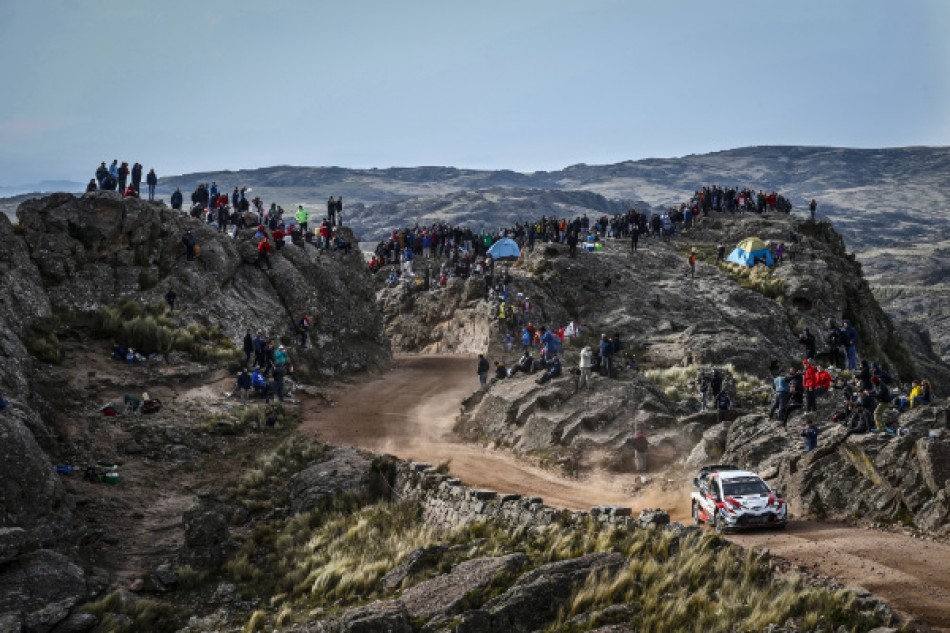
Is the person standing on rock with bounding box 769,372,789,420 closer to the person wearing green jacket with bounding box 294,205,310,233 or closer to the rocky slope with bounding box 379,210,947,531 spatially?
the rocky slope with bounding box 379,210,947,531

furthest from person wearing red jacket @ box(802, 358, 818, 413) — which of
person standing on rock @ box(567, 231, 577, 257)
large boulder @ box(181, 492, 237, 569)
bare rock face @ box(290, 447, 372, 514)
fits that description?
person standing on rock @ box(567, 231, 577, 257)

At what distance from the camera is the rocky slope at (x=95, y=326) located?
20.9 metres

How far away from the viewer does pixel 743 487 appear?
21.4 meters

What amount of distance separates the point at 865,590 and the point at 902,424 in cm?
1057

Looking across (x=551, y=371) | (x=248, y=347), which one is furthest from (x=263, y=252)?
(x=551, y=371)

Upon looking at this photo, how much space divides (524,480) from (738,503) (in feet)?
29.5

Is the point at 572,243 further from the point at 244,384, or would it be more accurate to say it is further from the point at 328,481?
the point at 328,481

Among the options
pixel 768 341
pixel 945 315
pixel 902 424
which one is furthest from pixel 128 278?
pixel 945 315

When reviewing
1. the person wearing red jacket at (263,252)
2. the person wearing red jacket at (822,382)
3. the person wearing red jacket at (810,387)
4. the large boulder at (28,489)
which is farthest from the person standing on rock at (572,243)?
the large boulder at (28,489)

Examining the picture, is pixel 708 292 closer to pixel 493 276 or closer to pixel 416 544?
pixel 493 276

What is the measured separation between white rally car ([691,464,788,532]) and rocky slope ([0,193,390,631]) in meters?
15.5

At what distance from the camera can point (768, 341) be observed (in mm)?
53500

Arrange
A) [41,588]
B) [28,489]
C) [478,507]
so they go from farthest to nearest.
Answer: [478,507] < [28,489] < [41,588]

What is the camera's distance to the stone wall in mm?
19562
